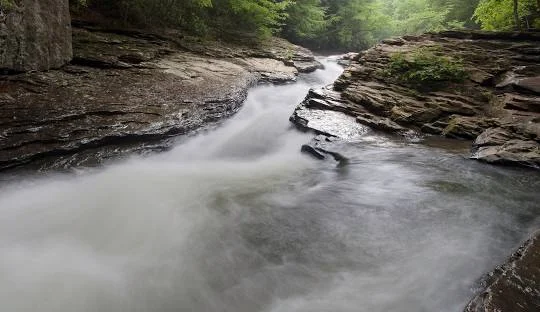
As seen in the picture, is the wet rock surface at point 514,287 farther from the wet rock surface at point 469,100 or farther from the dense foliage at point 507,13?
the dense foliage at point 507,13

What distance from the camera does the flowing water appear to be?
3205 millimetres

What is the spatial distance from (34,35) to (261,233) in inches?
227

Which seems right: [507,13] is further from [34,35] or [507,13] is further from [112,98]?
[34,35]

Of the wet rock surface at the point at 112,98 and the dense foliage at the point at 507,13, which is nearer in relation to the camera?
the wet rock surface at the point at 112,98

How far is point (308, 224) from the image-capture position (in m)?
4.45

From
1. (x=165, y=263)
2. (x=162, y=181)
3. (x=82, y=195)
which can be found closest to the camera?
(x=165, y=263)

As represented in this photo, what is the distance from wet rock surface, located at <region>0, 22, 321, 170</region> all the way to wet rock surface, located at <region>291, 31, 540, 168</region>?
8.47ft

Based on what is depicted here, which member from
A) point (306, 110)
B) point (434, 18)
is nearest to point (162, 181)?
point (306, 110)

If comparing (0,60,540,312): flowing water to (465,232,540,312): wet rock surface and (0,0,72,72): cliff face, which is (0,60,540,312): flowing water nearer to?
(465,232,540,312): wet rock surface

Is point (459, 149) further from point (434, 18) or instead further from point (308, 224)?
point (434, 18)

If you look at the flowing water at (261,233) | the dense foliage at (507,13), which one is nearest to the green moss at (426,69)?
the flowing water at (261,233)

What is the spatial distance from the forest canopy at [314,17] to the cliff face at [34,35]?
139 centimetres

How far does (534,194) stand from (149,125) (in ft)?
21.1

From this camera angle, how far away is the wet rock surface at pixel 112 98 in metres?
5.11
